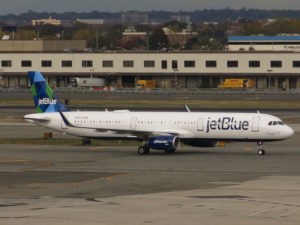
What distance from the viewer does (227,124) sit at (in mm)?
72000

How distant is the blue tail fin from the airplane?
45.0 inches

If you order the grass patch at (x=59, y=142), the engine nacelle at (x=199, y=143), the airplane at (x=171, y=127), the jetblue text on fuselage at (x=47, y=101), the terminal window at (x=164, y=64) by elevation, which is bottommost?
the grass patch at (x=59, y=142)

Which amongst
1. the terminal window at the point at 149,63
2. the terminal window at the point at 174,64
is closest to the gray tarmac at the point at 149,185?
the terminal window at the point at 174,64

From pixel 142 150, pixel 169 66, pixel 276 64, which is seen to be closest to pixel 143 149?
pixel 142 150

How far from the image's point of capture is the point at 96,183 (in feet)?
182

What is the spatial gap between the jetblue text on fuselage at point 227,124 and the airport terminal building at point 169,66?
388 feet

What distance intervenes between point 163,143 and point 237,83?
114884mm

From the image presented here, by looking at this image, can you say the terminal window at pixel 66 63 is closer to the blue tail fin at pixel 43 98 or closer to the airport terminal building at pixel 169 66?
the airport terminal building at pixel 169 66

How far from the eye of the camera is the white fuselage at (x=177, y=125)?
71.9m

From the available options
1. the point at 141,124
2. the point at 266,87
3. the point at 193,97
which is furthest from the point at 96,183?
the point at 266,87

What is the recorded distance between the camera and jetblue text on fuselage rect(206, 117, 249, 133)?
71.8 metres

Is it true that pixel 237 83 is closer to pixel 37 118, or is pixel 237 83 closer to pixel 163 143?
pixel 37 118

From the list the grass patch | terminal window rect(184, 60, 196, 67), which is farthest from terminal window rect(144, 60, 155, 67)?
the grass patch

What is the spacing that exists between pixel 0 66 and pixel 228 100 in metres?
70.0
